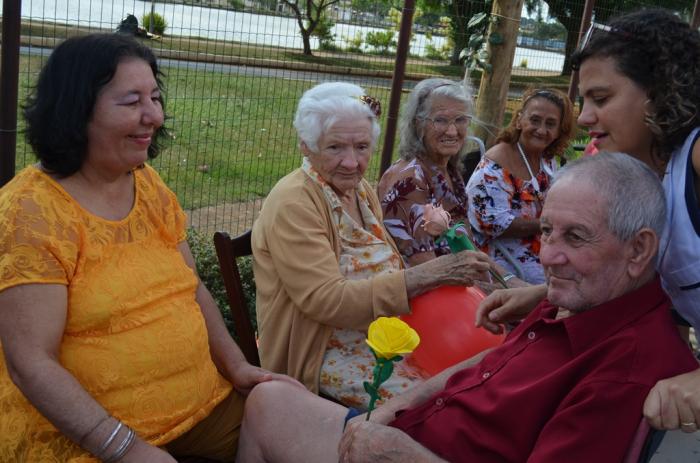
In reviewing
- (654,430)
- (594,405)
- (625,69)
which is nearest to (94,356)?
(594,405)

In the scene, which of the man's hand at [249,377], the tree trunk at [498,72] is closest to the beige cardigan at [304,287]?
the man's hand at [249,377]

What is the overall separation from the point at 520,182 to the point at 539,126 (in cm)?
38

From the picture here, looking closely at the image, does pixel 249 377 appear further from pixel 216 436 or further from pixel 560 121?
pixel 560 121

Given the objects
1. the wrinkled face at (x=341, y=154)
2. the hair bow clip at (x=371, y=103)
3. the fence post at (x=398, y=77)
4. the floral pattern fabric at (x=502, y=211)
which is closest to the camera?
the wrinkled face at (x=341, y=154)

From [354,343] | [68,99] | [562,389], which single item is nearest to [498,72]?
[354,343]

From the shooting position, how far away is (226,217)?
6.30 meters

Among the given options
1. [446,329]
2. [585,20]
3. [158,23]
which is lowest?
[446,329]

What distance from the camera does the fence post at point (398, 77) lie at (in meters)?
5.06

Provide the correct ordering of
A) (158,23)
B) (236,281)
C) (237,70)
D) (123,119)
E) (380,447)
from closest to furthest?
(380,447) → (123,119) → (236,281) → (237,70) → (158,23)

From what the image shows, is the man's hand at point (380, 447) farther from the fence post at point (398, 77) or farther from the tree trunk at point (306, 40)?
the tree trunk at point (306, 40)

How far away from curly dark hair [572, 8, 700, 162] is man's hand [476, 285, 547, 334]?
619mm

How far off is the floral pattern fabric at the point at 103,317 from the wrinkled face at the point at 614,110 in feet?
4.49

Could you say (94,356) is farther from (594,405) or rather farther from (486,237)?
(486,237)

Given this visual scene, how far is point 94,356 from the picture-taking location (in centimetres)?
220
